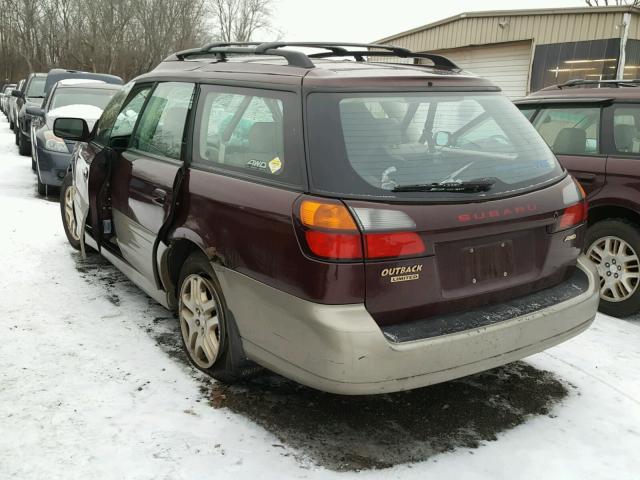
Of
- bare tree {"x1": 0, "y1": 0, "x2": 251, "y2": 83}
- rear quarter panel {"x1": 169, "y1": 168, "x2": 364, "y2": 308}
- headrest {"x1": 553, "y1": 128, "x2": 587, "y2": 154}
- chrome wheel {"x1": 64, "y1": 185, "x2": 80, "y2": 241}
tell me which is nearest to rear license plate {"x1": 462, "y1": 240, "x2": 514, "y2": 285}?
rear quarter panel {"x1": 169, "y1": 168, "x2": 364, "y2": 308}

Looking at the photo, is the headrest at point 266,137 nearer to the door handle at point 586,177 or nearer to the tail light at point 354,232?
the tail light at point 354,232

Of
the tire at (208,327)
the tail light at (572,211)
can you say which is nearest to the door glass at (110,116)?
the tire at (208,327)

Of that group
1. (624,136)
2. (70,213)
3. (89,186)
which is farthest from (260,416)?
(624,136)

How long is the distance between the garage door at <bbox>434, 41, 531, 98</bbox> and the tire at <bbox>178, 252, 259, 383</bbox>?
1628 cm

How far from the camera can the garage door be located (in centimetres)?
1839

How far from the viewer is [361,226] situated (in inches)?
101

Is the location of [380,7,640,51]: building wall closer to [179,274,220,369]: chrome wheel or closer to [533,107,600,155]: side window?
[533,107,600,155]: side window

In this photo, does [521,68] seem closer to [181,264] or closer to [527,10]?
[527,10]

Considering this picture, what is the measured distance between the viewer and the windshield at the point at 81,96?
10.5 meters

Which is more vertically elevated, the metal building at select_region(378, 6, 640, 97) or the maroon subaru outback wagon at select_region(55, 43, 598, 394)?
the metal building at select_region(378, 6, 640, 97)

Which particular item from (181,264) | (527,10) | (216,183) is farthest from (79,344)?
(527,10)

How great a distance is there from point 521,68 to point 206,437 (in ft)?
59.1

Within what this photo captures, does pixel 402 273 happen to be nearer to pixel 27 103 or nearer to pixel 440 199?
pixel 440 199

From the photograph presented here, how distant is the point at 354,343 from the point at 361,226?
49 centimetres
